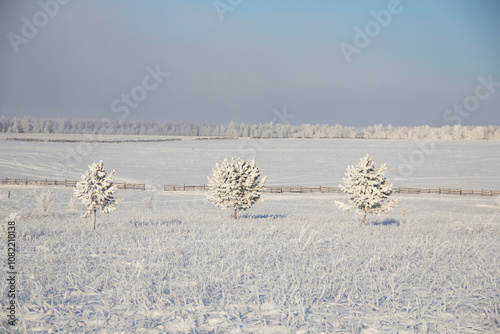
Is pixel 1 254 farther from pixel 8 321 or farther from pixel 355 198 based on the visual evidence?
pixel 355 198

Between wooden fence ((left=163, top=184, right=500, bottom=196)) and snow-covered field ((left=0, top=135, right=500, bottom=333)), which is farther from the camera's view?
wooden fence ((left=163, top=184, right=500, bottom=196))

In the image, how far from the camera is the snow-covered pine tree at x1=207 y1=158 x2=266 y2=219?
29.7m

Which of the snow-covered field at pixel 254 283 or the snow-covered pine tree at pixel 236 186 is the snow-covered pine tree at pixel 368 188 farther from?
the snow-covered pine tree at pixel 236 186

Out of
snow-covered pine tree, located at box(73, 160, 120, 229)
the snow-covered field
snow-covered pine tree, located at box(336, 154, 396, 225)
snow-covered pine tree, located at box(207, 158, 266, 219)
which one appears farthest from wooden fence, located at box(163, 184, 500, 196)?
the snow-covered field

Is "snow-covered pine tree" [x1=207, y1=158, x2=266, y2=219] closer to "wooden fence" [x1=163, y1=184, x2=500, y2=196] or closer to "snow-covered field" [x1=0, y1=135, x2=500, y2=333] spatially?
"snow-covered field" [x1=0, y1=135, x2=500, y2=333]

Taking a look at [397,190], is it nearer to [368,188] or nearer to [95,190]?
[368,188]

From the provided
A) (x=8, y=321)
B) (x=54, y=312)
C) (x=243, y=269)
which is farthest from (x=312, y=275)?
(x=8, y=321)

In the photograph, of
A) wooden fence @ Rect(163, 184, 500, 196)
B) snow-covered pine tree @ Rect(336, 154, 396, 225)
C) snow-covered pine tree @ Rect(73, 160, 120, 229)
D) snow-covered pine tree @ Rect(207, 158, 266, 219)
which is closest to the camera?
snow-covered pine tree @ Rect(73, 160, 120, 229)

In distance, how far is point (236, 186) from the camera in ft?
97.2

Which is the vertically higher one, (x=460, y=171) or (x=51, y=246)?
(x=460, y=171)

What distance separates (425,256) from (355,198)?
13842 millimetres

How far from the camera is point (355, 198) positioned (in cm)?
2597

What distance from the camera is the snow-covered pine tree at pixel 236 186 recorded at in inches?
1168

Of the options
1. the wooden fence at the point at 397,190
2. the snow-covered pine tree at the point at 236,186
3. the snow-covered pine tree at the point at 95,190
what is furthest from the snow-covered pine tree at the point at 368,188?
the wooden fence at the point at 397,190
